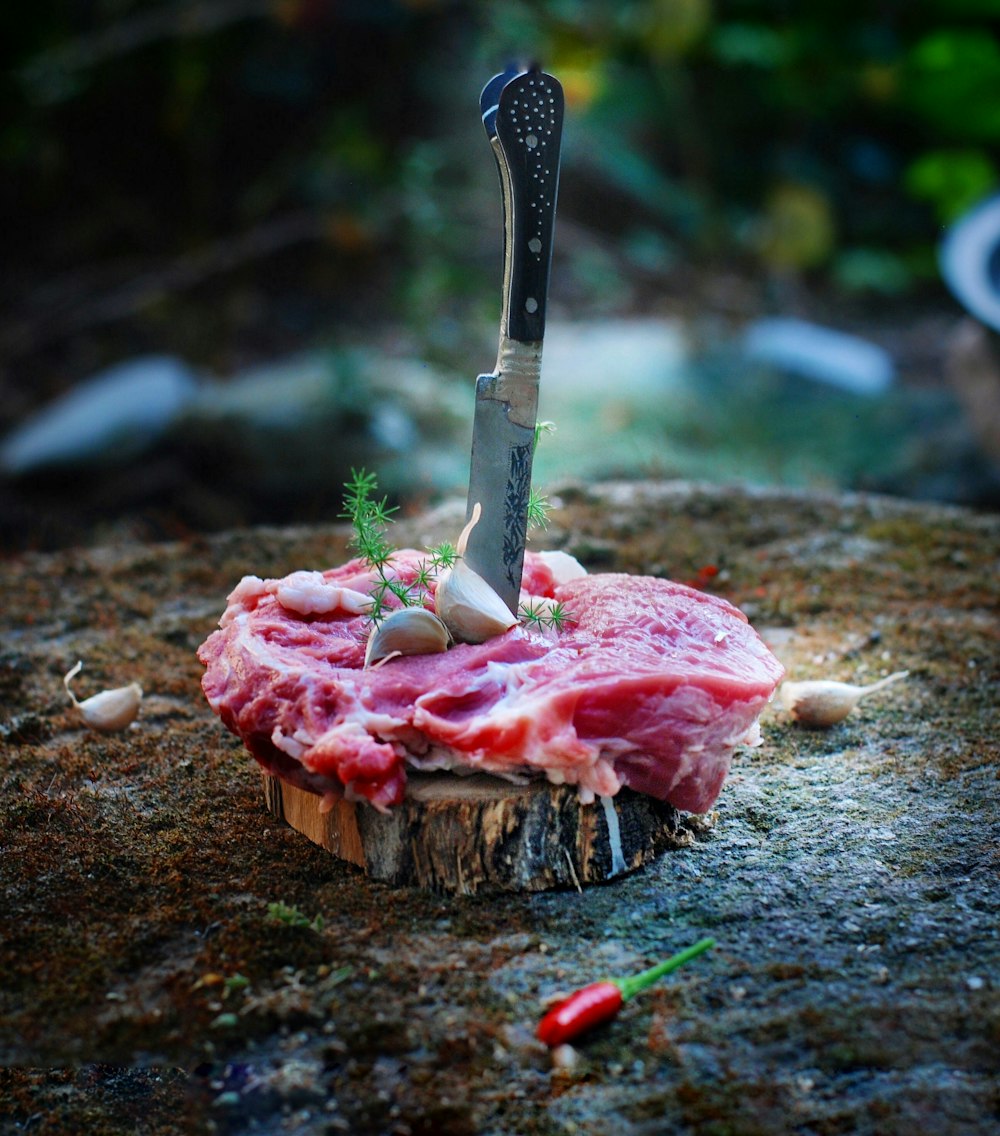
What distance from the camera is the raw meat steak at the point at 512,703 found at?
2145 mm

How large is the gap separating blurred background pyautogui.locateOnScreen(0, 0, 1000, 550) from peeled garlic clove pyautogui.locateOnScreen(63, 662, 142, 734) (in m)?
3.90

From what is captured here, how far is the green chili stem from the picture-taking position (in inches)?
77.5

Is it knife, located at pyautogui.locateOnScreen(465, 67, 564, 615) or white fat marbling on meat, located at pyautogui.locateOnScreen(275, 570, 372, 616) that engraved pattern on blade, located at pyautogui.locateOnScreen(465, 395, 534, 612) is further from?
white fat marbling on meat, located at pyautogui.locateOnScreen(275, 570, 372, 616)

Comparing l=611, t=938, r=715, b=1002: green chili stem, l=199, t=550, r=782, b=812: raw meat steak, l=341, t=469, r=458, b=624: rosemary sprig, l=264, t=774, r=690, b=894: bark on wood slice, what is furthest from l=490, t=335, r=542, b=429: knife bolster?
l=611, t=938, r=715, b=1002: green chili stem

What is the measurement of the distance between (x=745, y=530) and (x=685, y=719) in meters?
2.19

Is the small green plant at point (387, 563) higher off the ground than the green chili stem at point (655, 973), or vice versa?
the small green plant at point (387, 563)

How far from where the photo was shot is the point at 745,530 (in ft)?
14.1

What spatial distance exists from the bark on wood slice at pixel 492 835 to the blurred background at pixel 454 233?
469 centimetres

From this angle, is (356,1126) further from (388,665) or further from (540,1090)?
(388,665)

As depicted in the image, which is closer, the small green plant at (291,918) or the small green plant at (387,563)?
the small green plant at (291,918)

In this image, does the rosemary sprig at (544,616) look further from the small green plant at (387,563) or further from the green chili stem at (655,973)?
the green chili stem at (655,973)

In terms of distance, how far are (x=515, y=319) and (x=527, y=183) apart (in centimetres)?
28

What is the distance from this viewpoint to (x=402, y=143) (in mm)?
10117

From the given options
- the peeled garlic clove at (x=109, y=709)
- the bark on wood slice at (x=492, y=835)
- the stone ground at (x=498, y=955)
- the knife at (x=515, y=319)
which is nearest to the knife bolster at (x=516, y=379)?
the knife at (x=515, y=319)
